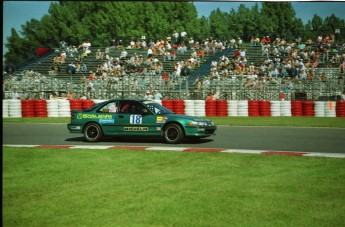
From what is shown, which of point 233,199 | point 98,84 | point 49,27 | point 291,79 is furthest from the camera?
point 49,27

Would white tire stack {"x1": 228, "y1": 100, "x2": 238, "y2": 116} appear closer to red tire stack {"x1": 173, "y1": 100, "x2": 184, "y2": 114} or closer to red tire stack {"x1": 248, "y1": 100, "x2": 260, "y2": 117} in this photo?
red tire stack {"x1": 248, "y1": 100, "x2": 260, "y2": 117}

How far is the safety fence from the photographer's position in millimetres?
23234

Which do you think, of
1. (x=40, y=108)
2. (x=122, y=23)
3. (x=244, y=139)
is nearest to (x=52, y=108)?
(x=40, y=108)

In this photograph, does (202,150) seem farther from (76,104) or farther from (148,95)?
(148,95)

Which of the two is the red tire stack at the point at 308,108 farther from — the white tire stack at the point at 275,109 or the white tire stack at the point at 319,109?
the white tire stack at the point at 275,109

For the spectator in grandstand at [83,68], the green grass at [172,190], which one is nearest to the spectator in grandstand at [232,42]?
the spectator in grandstand at [83,68]

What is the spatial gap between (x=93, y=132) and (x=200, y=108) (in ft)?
34.2

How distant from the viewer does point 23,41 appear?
51281mm

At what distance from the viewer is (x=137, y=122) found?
520 inches

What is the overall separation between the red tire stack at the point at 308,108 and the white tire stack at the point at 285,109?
0.65 metres

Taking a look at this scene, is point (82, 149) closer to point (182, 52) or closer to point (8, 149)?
point (8, 149)

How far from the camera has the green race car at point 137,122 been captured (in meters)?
12.9

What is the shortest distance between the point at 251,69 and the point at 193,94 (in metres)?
3.34

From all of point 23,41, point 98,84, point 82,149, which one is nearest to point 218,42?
point 98,84
